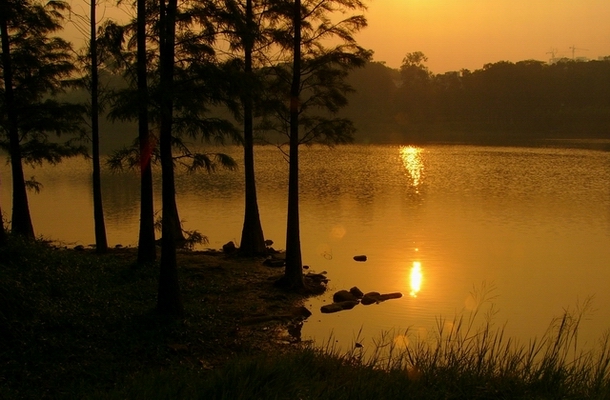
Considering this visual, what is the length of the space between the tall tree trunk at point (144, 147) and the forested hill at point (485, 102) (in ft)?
322

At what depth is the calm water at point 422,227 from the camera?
17344mm

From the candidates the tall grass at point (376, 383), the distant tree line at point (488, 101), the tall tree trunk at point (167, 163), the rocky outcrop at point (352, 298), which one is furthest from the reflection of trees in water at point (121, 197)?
the distant tree line at point (488, 101)

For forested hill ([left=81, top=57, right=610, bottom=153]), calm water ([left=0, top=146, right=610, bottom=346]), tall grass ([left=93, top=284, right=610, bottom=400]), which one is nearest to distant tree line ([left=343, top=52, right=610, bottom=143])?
forested hill ([left=81, top=57, right=610, bottom=153])

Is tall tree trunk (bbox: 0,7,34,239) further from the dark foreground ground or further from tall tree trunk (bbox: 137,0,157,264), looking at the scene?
the dark foreground ground

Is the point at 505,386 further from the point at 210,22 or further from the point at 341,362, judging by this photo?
the point at 210,22

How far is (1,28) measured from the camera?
19969 millimetres

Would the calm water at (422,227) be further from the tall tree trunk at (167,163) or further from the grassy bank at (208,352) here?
the tall tree trunk at (167,163)

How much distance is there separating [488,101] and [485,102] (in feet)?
2.46

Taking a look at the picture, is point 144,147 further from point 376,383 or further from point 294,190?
point 376,383

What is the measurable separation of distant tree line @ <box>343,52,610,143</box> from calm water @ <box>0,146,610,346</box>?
68.8 m

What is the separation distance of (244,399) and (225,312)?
847cm

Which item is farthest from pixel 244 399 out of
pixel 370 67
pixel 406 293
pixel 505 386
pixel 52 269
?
pixel 370 67

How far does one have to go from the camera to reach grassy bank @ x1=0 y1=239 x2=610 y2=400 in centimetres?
761

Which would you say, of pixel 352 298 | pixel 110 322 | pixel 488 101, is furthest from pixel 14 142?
pixel 488 101
